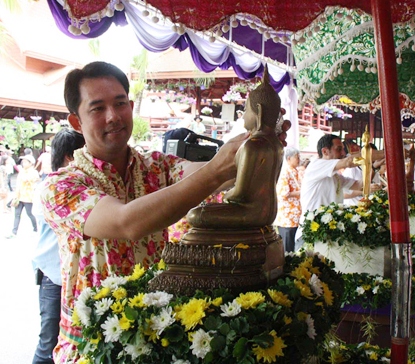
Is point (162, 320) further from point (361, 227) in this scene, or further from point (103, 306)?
point (361, 227)

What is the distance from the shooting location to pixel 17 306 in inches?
172

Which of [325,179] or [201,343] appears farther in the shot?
[325,179]

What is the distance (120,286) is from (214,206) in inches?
10.4

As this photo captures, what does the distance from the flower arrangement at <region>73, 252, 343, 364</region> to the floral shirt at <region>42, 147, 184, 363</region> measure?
0.30 m

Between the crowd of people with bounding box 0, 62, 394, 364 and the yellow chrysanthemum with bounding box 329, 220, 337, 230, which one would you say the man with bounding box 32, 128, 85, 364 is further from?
the yellow chrysanthemum with bounding box 329, 220, 337, 230

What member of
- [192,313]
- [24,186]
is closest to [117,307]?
[192,313]

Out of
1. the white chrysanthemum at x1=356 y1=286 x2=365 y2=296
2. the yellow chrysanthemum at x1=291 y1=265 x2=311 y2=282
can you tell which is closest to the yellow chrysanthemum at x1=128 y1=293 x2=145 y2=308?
the yellow chrysanthemum at x1=291 y1=265 x2=311 y2=282

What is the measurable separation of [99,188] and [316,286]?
0.65 meters

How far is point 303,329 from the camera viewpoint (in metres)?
0.92

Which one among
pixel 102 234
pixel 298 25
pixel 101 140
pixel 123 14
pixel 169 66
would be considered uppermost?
pixel 169 66

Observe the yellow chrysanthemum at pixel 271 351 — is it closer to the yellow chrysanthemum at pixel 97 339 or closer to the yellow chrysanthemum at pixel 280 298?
the yellow chrysanthemum at pixel 280 298

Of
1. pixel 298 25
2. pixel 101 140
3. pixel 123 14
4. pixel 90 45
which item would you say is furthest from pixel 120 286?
pixel 90 45

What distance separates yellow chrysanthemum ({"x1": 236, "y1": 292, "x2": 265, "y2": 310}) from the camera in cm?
89

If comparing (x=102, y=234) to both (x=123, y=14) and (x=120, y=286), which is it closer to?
(x=120, y=286)
